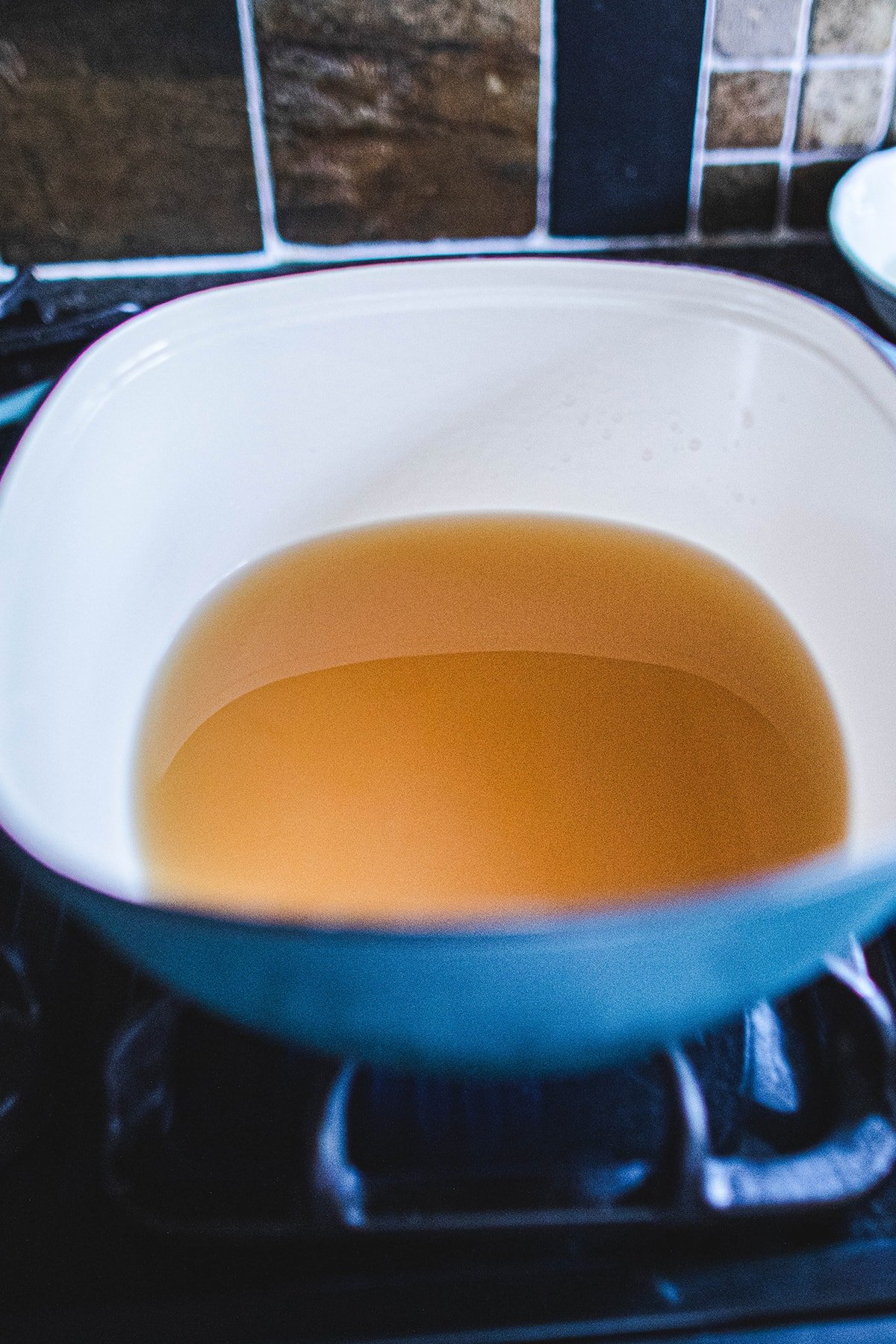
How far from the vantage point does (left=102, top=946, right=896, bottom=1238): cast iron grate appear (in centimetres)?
43

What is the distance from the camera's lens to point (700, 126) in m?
0.77

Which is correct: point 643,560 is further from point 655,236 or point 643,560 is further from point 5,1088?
point 5,1088

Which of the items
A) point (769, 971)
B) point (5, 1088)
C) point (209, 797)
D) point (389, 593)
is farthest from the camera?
point (389, 593)

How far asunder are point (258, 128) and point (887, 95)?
434mm

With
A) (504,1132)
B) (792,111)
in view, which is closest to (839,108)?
(792,111)

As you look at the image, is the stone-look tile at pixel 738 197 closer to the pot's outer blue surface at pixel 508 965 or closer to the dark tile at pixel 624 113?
the dark tile at pixel 624 113

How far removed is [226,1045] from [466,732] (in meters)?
0.26

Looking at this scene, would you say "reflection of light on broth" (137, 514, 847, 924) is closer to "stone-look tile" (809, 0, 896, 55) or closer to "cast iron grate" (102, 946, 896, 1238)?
"cast iron grate" (102, 946, 896, 1238)

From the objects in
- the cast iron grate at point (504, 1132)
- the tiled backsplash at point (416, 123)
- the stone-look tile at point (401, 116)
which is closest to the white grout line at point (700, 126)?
the tiled backsplash at point (416, 123)

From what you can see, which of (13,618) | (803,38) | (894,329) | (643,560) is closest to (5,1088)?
(13,618)

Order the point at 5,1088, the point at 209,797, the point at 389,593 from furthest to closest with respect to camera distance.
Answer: the point at 389,593 < the point at 209,797 < the point at 5,1088

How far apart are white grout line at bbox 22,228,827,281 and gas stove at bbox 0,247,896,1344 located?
540 millimetres

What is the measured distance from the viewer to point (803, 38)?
74 cm

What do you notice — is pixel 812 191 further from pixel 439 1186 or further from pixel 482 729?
pixel 439 1186
